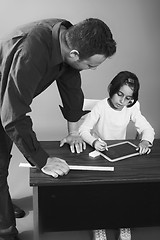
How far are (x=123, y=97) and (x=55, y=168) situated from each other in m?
0.69

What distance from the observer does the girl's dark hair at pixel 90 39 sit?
122 centimetres

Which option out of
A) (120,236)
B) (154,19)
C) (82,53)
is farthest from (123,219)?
(154,19)

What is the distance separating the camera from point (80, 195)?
1.83 m

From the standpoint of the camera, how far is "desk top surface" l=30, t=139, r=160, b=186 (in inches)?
56.1

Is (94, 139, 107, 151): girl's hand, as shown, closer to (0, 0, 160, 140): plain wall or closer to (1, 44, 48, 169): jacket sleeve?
(1, 44, 48, 169): jacket sleeve

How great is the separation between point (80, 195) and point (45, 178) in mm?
451

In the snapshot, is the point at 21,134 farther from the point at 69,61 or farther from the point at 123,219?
the point at 123,219

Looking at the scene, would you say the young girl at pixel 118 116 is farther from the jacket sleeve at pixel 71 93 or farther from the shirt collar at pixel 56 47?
the shirt collar at pixel 56 47

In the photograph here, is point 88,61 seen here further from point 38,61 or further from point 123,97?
point 123,97

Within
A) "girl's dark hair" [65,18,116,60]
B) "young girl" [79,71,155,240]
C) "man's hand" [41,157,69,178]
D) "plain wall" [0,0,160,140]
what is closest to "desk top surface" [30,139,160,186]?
"man's hand" [41,157,69,178]

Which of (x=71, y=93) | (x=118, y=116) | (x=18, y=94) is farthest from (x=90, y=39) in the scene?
(x=118, y=116)

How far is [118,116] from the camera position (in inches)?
82.0

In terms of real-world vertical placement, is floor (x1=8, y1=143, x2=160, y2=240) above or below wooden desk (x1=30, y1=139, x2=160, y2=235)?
below

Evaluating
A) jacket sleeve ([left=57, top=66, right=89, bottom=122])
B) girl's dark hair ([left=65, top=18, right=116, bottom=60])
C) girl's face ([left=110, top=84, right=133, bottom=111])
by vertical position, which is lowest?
girl's face ([left=110, top=84, right=133, bottom=111])
